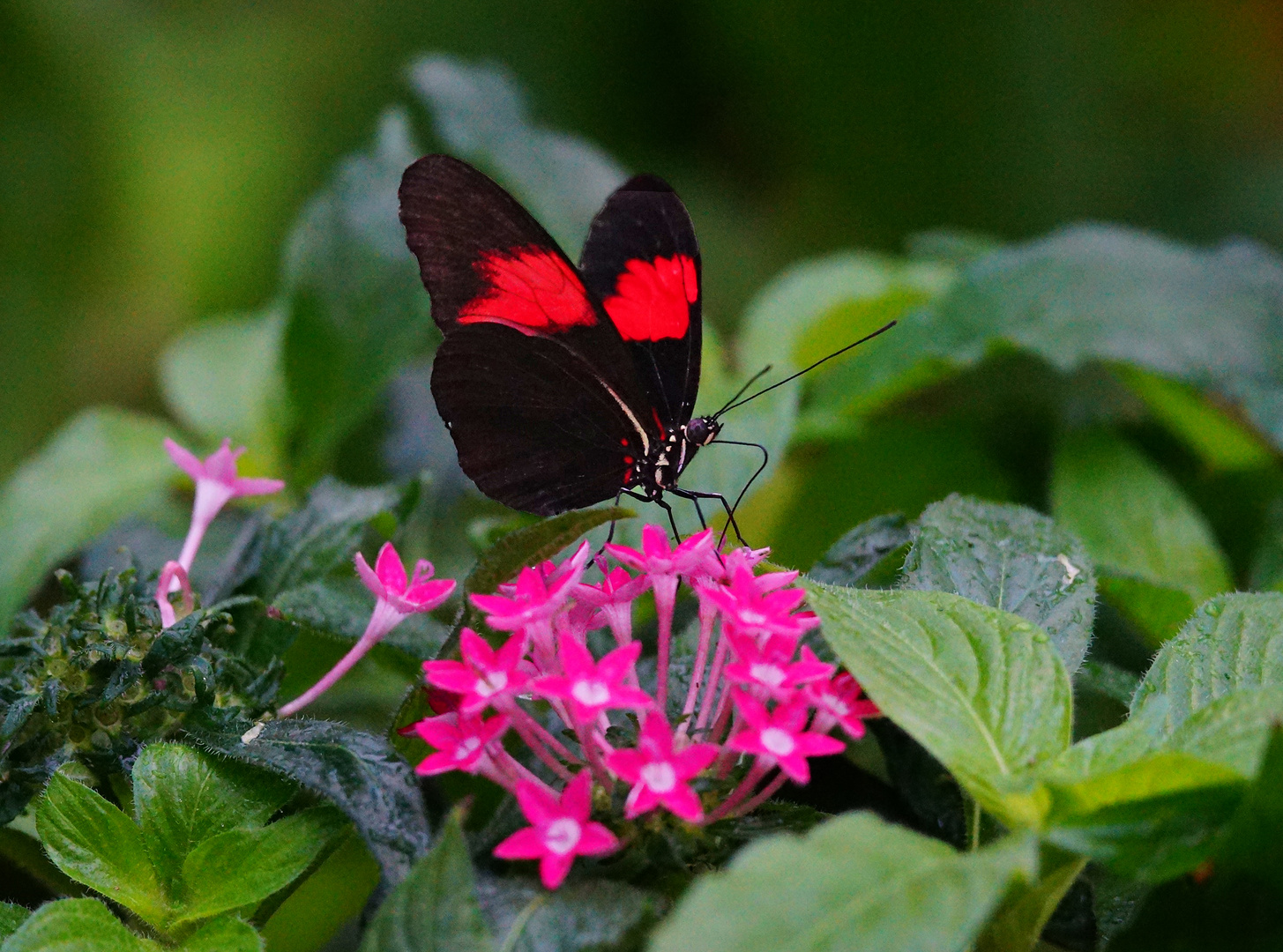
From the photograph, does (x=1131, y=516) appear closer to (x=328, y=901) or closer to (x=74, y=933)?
(x=328, y=901)

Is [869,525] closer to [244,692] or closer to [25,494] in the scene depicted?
[244,692]

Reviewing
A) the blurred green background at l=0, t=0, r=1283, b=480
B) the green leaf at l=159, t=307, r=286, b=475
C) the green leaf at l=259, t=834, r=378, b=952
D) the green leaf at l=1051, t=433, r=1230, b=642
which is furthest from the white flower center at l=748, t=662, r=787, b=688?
the blurred green background at l=0, t=0, r=1283, b=480

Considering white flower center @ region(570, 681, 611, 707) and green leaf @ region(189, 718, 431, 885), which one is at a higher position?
white flower center @ region(570, 681, 611, 707)

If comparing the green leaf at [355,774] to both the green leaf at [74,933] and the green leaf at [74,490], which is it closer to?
the green leaf at [74,933]

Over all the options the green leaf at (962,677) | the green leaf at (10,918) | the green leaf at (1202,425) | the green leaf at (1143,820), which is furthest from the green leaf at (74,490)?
the green leaf at (1202,425)

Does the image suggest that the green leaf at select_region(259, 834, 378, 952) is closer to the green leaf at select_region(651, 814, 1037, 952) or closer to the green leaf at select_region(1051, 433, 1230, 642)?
the green leaf at select_region(651, 814, 1037, 952)

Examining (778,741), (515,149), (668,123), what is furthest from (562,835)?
(668,123)
